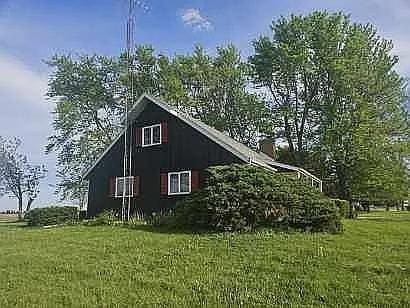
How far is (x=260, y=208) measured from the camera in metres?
13.1

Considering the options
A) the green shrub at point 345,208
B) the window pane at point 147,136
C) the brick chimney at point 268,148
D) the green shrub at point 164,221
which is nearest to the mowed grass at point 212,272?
the green shrub at point 164,221

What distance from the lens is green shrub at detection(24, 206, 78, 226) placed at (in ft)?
79.7

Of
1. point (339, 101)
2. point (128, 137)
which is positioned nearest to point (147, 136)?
point (128, 137)

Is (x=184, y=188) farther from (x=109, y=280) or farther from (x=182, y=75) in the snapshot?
(x=182, y=75)

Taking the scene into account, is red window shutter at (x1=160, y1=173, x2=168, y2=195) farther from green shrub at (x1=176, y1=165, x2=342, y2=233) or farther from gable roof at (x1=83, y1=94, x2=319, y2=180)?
green shrub at (x1=176, y1=165, x2=342, y2=233)

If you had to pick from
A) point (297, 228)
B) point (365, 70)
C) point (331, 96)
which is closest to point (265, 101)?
point (331, 96)

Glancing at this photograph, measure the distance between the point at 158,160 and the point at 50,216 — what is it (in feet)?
23.4

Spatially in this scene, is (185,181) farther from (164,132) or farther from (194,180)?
(164,132)

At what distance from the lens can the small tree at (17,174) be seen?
1827 inches

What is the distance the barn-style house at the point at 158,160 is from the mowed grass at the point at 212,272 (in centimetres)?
850

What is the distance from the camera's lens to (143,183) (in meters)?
22.6

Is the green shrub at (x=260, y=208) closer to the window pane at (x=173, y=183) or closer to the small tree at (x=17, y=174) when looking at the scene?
the window pane at (x=173, y=183)

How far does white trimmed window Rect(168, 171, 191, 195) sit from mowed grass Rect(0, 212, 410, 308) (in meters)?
8.79

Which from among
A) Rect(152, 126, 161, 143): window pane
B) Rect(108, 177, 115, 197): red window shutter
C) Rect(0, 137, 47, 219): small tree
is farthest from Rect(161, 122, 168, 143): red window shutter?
Rect(0, 137, 47, 219): small tree
